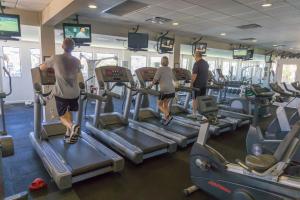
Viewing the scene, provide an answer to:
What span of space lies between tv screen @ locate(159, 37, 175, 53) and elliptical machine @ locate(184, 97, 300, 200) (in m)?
4.61

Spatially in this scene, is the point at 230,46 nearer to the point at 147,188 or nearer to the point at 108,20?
the point at 108,20

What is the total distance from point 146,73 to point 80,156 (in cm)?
241

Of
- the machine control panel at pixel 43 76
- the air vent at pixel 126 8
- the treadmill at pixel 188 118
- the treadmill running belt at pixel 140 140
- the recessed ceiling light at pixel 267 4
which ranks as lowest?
the treadmill running belt at pixel 140 140

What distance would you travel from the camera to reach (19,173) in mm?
2729

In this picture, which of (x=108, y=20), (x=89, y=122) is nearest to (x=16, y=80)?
(x=108, y=20)

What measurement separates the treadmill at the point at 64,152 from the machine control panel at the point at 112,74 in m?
0.41

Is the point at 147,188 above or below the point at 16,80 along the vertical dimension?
below

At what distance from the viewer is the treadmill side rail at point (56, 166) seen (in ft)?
7.55

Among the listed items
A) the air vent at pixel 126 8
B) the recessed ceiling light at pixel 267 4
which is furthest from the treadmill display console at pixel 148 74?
the recessed ceiling light at pixel 267 4

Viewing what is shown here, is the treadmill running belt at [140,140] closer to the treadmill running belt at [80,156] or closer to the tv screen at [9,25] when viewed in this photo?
the treadmill running belt at [80,156]

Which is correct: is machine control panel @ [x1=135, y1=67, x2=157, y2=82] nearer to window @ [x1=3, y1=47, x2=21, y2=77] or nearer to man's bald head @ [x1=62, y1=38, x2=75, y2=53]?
man's bald head @ [x1=62, y1=38, x2=75, y2=53]

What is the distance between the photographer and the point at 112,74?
3.99 metres

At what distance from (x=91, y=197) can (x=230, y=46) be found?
9.28m

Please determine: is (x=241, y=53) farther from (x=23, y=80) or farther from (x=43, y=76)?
(x=23, y=80)
